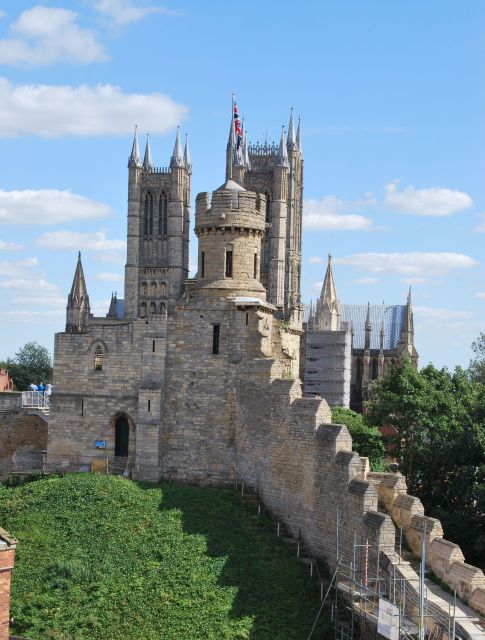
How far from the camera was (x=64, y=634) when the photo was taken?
2528 centimetres

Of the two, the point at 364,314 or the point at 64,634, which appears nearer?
the point at 64,634

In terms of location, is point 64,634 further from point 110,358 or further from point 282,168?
point 282,168

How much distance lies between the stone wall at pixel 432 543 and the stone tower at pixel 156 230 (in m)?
84.9

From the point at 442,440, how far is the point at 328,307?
57724mm

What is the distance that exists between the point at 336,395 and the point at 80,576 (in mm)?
53446

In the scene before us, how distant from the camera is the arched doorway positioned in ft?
118

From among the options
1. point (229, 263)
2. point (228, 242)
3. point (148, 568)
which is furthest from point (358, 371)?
point (148, 568)

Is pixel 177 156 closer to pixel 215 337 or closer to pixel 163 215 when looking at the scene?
pixel 163 215

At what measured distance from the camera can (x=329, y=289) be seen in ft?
310

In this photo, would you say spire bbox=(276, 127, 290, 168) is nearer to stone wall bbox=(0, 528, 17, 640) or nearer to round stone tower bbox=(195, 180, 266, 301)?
round stone tower bbox=(195, 180, 266, 301)

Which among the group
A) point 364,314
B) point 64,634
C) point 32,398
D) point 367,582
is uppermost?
point 364,314

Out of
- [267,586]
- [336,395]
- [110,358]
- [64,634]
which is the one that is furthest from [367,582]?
[336,395]

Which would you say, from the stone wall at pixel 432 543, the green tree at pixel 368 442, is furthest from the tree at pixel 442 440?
the stone wall at pixel 432 543

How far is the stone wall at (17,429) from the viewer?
40531mm
